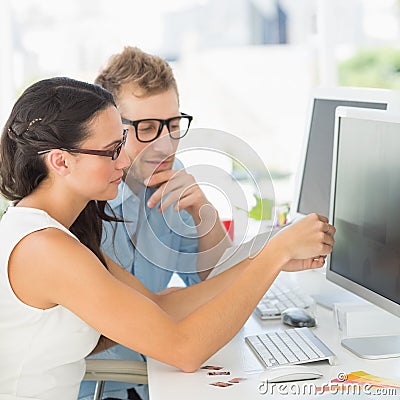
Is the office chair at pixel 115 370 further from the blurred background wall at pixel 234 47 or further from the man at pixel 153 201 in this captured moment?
the blurred background wall at pixel 234 47

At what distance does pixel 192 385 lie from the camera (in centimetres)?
137

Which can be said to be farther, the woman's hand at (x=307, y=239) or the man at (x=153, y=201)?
the man at (x=153, y=201)

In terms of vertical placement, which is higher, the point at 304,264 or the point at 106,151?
the point at 106,151

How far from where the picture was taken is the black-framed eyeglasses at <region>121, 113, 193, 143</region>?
1868mm

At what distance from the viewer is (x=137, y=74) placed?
6.31ft

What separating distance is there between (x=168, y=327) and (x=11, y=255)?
0.31 meters

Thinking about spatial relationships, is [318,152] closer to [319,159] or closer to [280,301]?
[319,159]

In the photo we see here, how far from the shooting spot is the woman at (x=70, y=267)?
1.38 meters

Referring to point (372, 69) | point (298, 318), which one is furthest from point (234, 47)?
point (298, 318)

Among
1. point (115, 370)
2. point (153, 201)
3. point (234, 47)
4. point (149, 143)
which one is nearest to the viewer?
point (115, 370)

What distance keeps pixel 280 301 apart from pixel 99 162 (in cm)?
62

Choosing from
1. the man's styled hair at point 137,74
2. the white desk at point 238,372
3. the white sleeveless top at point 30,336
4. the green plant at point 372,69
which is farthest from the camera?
the green plant at point 372,69

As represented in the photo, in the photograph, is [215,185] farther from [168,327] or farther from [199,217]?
[168,327]

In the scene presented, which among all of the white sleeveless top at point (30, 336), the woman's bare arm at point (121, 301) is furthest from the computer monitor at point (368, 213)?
the white sleeveless top at point (30, 336)
